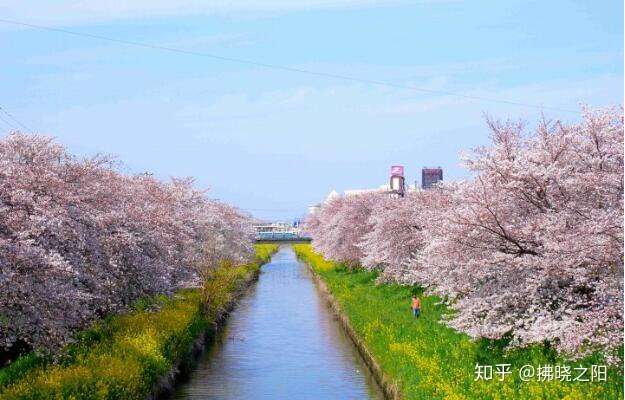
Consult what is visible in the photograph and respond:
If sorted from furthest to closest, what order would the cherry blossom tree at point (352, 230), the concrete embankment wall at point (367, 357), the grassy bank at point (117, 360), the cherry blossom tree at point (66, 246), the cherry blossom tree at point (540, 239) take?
the cherry blossom tree at point (352, 230)
the concrete embankment wall at point (367, 357)
the grassy bank at point (117, 360)
the cherry blossom tree at point (540, 239)
the cherry blossom tree at point (66, 246)

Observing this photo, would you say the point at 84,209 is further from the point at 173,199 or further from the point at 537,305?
the point at 173,199

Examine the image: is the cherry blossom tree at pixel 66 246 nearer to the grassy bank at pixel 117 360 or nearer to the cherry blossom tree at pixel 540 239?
the grassy bank at pixel 117 360

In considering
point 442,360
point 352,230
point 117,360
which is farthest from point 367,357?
point 352,230

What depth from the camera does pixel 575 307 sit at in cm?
2116

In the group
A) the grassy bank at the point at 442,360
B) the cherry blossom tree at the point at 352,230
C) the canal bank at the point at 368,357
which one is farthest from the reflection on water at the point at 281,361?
the cherry blossom tree at the point at 352,230

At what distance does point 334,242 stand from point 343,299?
2737 centimetres

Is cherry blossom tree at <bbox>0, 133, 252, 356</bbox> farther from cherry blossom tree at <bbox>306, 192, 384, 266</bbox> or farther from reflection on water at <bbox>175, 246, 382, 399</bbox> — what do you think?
cherry blossom tree at <bbox>306, 192, 384, 266</bbox>

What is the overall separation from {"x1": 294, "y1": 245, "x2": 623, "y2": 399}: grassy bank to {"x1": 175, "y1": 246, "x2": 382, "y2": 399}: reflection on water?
1.46 metres

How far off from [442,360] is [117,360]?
11131 millimetres

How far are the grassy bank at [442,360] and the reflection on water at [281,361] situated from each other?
1461 millimetres

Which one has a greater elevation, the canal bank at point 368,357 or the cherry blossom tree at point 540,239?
the cherry blossom tree at point 540,239

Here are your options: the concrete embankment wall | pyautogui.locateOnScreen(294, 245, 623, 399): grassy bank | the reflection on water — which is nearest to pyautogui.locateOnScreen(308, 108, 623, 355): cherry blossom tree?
pyautogui.locateOnScreen(294, 245, 623, 399): grassy bank

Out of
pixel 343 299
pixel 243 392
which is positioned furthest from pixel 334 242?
pixel 243 392

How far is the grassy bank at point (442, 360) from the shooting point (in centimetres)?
1950
